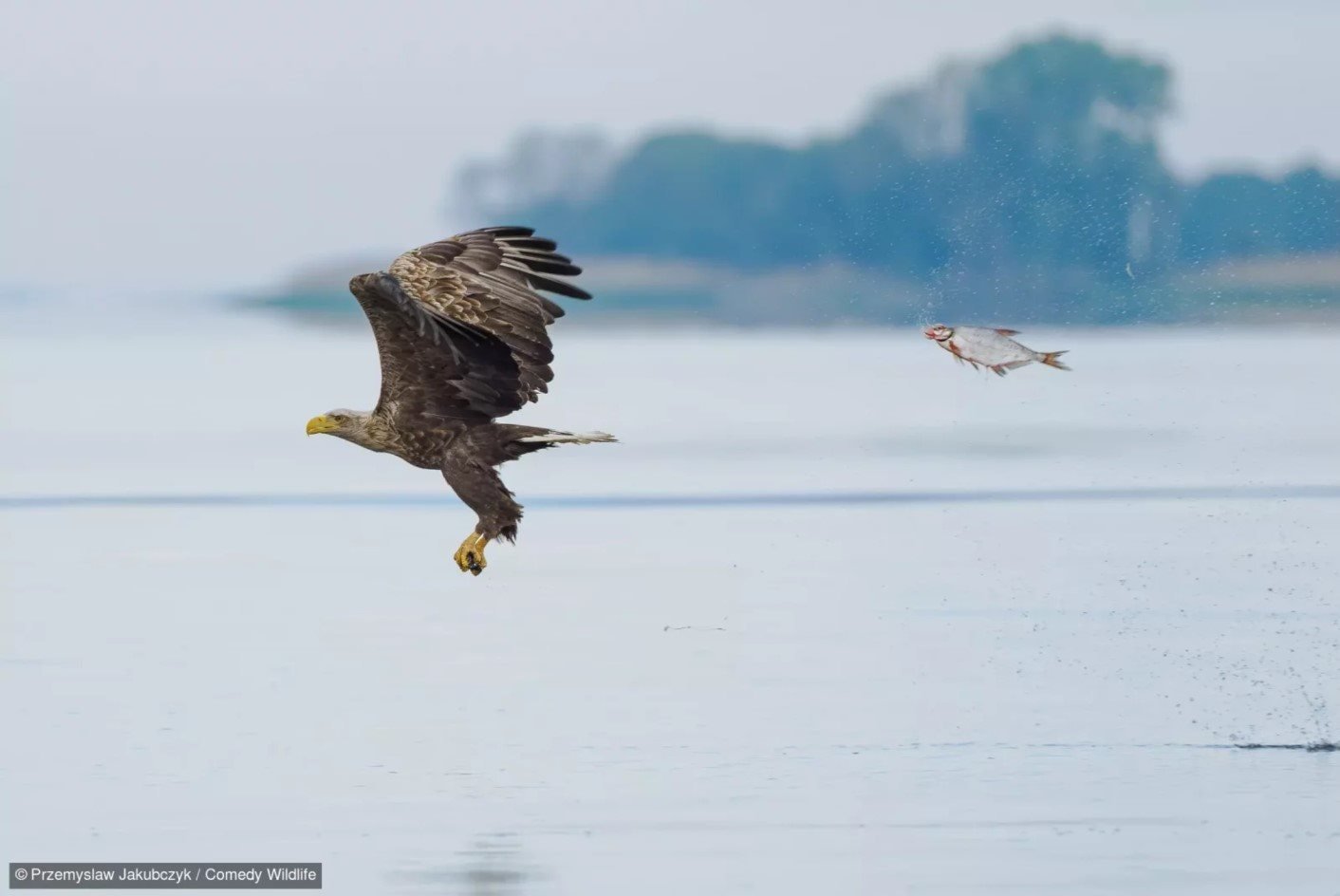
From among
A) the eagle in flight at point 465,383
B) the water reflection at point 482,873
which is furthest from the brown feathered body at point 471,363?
the water reflection at point 482,873

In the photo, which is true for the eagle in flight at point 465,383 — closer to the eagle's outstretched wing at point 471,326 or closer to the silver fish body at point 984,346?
the eagle's outstretched wing at point 471,326

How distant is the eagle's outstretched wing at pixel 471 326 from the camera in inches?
445

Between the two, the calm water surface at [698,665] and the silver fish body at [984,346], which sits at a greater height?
the silver fish body at [984,346]

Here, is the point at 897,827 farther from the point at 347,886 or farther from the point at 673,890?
the point at 347,886

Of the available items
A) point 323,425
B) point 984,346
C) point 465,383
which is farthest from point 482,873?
point 323,425

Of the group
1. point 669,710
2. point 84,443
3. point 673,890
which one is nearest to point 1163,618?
point 669,710

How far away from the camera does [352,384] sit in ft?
106

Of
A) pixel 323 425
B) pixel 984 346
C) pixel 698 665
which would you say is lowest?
pixel 698 665

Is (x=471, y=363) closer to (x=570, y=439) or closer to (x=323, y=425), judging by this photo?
(x=570, y=439)

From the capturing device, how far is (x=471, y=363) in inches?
456

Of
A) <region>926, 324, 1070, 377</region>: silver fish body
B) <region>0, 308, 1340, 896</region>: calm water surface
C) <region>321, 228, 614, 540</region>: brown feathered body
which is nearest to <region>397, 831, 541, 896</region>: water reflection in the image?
<region>0, 308, 1340, 896</region>: calm water surface

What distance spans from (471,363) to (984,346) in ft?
7.02

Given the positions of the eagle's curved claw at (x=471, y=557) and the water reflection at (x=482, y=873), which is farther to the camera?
the eagle's curved claw at (x=471, y=557)

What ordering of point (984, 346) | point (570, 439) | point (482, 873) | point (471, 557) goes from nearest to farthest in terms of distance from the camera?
point (482, 873) → point (984, 346) → point (570, 439) → point (471, 557)
